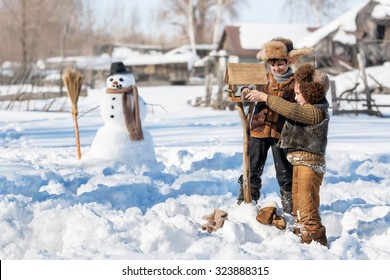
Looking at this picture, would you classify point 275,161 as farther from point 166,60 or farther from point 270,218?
point 166,60

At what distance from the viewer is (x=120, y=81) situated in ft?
19.6

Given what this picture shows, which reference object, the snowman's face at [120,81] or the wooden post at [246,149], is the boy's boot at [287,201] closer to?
the wooden post at [246,149]

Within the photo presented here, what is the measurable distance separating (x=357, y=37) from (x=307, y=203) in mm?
20778

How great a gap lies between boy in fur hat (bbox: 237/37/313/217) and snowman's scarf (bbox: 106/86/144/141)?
7.25ft

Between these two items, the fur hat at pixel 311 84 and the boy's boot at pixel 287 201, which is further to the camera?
the boy's boot at pixel 287 201

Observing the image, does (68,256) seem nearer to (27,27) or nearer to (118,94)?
(118,94)

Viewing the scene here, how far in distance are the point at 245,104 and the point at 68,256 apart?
1692 mm

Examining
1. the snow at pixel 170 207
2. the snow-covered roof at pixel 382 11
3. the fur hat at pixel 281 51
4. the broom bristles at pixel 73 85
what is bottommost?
the snow at pixel 170 207

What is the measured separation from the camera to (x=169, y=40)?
53.5 meters

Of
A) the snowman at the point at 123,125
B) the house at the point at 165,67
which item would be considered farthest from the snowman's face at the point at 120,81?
the house at the point at 165,67

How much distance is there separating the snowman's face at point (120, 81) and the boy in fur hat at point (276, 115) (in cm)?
240

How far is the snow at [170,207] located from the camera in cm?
326

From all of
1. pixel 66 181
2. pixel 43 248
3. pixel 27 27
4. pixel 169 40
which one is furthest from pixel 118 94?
pixel 169 40

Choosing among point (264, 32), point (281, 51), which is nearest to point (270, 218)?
point (281, 51)
